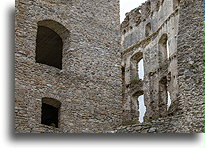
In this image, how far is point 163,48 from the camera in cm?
1992

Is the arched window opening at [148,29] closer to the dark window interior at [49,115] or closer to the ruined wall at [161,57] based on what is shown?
the ruined wall at [161,57]

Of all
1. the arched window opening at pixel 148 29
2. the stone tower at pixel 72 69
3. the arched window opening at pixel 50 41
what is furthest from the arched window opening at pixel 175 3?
the arched window opening at pixel 50 41

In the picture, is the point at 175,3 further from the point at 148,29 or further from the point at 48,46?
the point at 48,46

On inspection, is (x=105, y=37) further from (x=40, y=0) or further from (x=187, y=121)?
(x=187, y=121)

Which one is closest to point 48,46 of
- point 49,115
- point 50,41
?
point 50,41

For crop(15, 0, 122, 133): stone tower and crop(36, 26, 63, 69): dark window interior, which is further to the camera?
crop(36, 26, 63, 69): dark window interior

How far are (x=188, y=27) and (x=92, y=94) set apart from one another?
314 cm

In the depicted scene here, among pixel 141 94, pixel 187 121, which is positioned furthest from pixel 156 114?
pixel 187 121

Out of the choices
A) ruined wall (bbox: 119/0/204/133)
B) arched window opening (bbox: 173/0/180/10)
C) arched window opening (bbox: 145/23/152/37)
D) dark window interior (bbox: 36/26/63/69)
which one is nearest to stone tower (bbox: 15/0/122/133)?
dark window interior (bbox: 36/26/63/69)

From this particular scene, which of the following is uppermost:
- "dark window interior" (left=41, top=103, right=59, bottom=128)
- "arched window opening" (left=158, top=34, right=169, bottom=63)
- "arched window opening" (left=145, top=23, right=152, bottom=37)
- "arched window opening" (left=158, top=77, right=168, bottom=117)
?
"arched window opening" (left=145, top=23, right=152, bottom=37)

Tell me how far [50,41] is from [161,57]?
873 centimetres

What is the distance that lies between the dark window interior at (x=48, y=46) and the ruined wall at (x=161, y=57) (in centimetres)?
326

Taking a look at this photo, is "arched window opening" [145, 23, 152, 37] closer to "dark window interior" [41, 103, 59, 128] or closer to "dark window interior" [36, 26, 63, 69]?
"dark window interior" [36, 26, 63, 69]

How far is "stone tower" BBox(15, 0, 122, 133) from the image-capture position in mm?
9219
